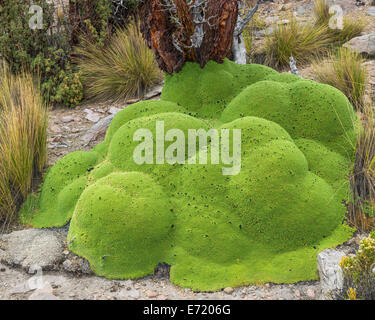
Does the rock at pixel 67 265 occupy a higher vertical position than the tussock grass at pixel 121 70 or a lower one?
lower

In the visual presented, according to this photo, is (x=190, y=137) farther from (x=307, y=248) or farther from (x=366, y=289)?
(x=366, y=289)

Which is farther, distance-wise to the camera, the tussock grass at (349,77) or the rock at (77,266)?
the tussock grass at (349,77)

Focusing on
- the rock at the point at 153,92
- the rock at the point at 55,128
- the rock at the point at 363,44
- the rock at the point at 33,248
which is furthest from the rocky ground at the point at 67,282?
the rock at the point at 363,44

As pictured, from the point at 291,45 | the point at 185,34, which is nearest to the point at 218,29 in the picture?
the point at 185,34

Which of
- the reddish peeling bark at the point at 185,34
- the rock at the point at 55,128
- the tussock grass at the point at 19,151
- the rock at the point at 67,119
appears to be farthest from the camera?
Answer: the rock at the point at 67,119

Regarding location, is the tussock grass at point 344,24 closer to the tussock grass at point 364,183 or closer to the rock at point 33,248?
the tussock grass at point 364,183

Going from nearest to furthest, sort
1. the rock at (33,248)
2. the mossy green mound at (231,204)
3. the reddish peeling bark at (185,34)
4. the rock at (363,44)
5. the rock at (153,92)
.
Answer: the mossy green mound at (231,204) → the rock at (33,248) → the reddish peeling bark at (185,34) → the rock at (153,92) → the rock at (363,44)

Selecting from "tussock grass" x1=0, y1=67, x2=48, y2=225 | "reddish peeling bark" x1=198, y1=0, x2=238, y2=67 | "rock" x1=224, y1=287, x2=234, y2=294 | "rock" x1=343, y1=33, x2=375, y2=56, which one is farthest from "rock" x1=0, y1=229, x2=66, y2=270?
"rock" x1=343, y1=33, x2=375, y2=56

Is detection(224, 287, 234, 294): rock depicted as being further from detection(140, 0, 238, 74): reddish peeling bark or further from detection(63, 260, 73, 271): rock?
detection(140, 0, 238, 74): reddish peeling bark
